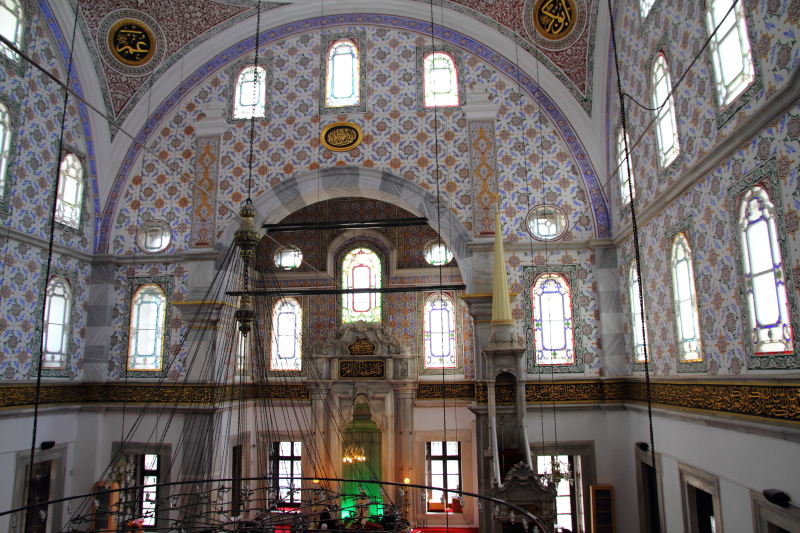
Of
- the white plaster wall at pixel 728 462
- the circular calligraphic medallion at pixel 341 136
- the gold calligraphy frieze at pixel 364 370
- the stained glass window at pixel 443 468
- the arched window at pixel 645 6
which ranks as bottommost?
the stained glass window at pixel 443 468

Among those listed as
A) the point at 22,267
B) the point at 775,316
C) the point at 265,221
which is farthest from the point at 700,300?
the point at 22,267

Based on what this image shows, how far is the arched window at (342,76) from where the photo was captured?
28.4 feet

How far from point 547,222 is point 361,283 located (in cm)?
414

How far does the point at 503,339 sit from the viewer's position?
736 cm

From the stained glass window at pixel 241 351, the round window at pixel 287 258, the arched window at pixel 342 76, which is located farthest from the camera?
the round window at pixel 287 258

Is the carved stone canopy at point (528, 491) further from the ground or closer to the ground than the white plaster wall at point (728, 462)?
closer to the ground

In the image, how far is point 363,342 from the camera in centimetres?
1048

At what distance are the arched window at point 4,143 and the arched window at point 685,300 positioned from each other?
760 cm

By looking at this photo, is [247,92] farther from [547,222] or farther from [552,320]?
[552,320]

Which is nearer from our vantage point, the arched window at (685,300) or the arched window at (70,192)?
the arched window at (685,300)

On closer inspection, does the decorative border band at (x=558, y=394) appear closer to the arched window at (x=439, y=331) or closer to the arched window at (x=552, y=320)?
the arched window at (x=552, y=320)

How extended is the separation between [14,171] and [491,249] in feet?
19.8

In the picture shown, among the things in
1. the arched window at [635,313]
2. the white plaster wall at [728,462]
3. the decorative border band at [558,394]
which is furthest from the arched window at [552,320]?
the white plaster wall at [728,462]

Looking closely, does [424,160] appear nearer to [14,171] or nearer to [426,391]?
[426,391]
